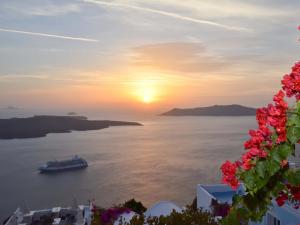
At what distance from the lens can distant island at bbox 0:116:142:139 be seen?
132 m

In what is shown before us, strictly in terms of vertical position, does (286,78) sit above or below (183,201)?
above

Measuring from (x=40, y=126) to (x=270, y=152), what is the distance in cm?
15225

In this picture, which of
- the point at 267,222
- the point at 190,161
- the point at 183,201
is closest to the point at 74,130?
the point at 190,161

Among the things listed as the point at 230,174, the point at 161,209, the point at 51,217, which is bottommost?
the point at 51,217

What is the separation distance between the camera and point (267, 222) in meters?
8.80

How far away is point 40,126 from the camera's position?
488ft

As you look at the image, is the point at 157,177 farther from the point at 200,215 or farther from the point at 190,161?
the point at 200,215

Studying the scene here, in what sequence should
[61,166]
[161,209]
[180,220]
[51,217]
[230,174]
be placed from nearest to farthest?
[230,174]
[180,220]
[161,209]
[51,217]
[61,166]

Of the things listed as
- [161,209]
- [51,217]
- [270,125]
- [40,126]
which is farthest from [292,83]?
[40,126]

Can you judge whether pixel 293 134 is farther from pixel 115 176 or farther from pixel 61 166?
pixel 61 166

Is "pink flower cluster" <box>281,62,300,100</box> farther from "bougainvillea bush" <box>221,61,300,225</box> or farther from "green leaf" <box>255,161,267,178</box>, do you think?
"green leaf" <box>255,161,267,178</box>

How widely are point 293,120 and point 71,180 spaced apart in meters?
59.6

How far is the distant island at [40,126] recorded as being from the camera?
132125mm

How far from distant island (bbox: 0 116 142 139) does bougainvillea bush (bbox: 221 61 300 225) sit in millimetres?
128964
